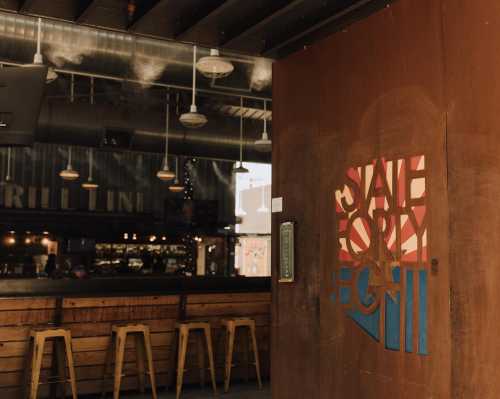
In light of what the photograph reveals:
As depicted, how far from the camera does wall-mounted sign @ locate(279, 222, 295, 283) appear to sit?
13.6 feet

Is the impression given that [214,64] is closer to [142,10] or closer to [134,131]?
[142,10]

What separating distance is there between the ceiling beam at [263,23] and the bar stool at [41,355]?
8.97 ft

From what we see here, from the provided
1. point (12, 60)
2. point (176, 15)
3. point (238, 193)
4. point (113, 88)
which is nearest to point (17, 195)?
point (113, 88)

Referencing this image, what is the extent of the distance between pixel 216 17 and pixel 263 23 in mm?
346

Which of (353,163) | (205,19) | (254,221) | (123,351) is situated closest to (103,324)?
(123,351)

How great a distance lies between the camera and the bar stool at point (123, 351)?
5.12 meters

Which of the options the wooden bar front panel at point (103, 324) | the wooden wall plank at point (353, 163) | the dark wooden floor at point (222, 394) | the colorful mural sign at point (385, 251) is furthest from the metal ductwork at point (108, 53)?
the dark wooden floor at point (222, 394)

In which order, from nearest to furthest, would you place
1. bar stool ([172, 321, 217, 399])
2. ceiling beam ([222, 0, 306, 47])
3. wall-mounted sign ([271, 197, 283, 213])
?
ceiling beam ([222, 0, 306, 47]) < wall-mounted sign ([271, 197, 283, 213]) < bar stool ([172, 321, 217, 399])

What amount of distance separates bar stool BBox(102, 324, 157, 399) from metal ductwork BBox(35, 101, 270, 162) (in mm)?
2858

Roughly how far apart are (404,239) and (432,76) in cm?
88

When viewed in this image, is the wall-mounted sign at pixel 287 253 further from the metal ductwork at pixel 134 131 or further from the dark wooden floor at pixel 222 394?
the metal ductwork at pixel 134 131

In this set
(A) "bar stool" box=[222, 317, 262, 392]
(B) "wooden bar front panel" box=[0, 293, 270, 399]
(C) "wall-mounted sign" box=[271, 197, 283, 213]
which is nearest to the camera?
(C) "wall-mounted sign" box=[271, 197, 283, 213]

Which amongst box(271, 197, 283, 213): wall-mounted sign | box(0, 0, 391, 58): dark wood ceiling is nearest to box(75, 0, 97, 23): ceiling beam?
box(0, 0, 391, 58): dark wood ceiling

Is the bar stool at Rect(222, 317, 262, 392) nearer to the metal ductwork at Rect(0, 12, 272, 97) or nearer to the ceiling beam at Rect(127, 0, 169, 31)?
the metal ductwork at Rect(0, 12, 272, 97)
